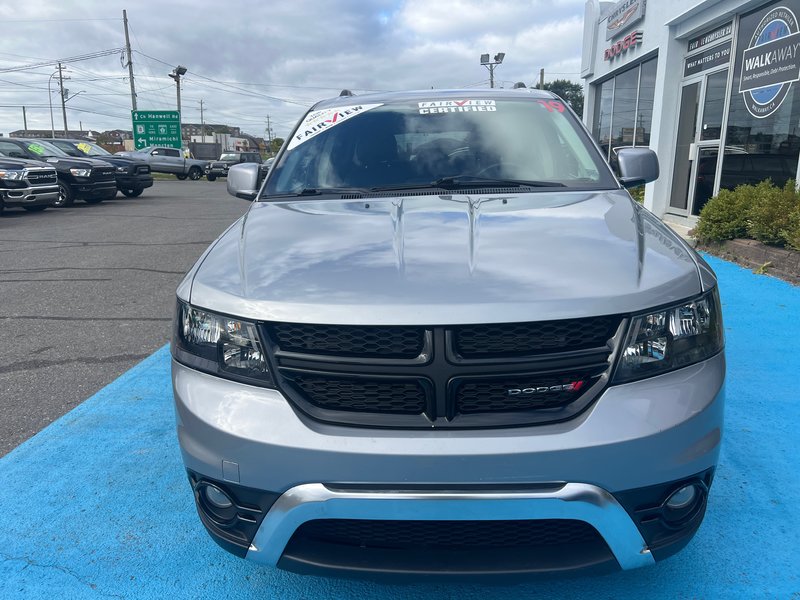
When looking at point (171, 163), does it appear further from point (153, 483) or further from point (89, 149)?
point (153, 483)

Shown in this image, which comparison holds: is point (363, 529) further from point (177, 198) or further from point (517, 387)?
point (177, 198)

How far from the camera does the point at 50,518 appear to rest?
8.43 ft

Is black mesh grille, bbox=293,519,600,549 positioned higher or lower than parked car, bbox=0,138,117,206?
lower

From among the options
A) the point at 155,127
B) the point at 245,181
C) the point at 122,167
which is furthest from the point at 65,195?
the point at 155,127

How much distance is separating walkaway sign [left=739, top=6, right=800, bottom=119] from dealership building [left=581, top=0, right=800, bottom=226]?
0.01 metres

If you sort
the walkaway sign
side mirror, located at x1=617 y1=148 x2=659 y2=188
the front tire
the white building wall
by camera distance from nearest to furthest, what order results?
side mirror, located at x1=617 y1=148 x2=659 y2=188, the walkaway sign, the white building wall, the front tire

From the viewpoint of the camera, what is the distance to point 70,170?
49.6 feet

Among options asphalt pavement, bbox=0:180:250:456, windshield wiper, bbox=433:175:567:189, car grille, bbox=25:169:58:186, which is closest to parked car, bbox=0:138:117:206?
car grille, bbox=25:169:58:186

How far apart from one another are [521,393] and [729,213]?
6.76 meters

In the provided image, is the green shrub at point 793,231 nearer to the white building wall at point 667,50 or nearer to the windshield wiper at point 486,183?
the white building wall at point 667,50

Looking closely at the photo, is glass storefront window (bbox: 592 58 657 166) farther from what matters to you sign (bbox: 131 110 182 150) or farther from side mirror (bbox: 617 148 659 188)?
what matters to you sign (bbox: 131 110 182 150)

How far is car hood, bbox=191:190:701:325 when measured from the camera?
1.66 metres

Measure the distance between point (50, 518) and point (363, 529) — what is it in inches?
63.5

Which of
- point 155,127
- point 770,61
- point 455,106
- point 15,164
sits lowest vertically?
point 15,164
